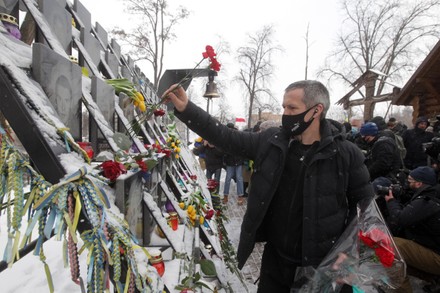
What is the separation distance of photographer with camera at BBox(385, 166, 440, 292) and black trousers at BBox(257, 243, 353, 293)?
1605mm

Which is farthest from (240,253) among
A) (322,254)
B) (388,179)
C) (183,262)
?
(388,179)

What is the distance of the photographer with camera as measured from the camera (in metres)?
2.86

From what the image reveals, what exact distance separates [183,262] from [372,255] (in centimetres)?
122

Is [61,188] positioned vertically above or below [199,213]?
above

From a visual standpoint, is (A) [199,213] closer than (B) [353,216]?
No

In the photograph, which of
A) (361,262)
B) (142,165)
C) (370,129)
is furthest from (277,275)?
(370,129)

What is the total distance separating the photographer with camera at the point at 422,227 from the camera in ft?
9.39

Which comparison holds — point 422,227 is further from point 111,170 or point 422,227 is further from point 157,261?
point 111,170

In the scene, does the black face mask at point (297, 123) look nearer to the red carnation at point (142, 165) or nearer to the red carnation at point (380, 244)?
the red carnation at point (380, 244)

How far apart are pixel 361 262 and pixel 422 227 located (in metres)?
1.69

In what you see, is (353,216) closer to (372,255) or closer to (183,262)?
(372,255)

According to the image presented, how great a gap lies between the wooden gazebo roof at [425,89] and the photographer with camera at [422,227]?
515 centimetres

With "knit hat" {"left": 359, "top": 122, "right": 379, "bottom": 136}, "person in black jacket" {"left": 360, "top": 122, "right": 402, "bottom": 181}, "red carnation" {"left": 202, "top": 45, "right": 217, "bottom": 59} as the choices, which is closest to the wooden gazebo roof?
"knit hat" {"left": 359, "top": 122, "right": 379, "bottom": 136}

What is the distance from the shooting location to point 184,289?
A: 5.20 feet
